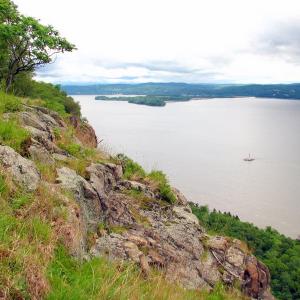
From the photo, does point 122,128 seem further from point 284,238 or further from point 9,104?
point 9,104

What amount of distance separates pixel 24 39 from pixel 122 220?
16.1 metres

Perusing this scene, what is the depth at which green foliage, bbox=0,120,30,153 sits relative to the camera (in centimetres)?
768

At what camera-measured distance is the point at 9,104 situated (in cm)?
1091

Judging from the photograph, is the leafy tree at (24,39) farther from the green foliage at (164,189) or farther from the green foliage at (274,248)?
the green foliage at (274,248)

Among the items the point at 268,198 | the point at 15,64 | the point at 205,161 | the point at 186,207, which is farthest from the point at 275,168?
the point at 186,207

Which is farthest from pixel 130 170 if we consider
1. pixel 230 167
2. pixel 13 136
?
pixel 230 167

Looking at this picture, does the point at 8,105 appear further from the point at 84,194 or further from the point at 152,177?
the point at 152,177

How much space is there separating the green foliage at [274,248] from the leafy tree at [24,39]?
36.3 meters

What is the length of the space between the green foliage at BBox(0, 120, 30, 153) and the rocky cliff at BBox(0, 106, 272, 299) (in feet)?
0.39

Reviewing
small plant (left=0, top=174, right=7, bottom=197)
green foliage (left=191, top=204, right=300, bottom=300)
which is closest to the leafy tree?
small plant (left=0, top=174, right=7, bottom=197)

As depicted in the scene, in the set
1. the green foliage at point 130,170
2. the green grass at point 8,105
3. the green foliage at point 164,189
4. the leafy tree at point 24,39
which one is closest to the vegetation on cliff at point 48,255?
the green grass at point 8,105

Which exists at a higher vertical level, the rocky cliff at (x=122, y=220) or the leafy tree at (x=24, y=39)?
the leafy tree at (x=24, y=39)

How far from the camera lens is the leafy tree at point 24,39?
21.2 m

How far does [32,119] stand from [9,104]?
0.74 metres
